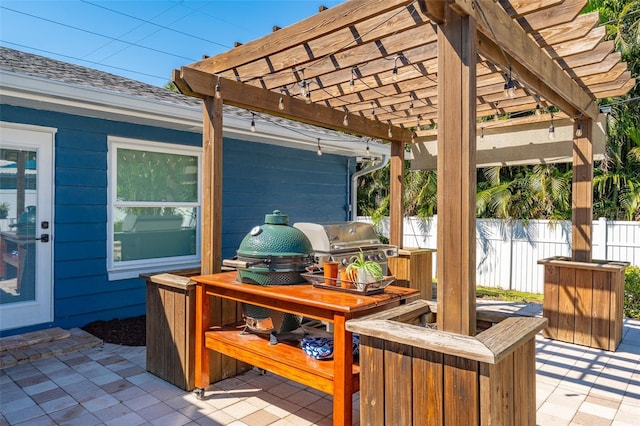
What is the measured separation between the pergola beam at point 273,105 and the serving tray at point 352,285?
1706mm

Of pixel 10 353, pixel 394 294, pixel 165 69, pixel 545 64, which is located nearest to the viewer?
pixel 394 294

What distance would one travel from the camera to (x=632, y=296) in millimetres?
5762

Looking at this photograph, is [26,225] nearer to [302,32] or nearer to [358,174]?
[302,32]

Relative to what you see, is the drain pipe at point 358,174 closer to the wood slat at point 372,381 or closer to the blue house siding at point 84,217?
the blue house siding at point 84,217

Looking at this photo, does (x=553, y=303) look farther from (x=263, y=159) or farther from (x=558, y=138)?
(x=263, y=159)

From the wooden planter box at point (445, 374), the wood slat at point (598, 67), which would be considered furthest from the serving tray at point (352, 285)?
the wood slat at point (598, 67)

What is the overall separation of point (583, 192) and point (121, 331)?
5.18 meters

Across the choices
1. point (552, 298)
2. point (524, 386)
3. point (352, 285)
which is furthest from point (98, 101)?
point (552, 298)

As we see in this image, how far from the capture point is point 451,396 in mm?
1781

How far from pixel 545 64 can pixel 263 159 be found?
13.9 ft

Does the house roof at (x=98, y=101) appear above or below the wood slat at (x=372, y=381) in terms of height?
above

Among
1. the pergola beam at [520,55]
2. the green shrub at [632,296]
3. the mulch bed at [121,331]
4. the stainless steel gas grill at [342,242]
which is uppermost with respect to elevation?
the pergola beam at [520,55]

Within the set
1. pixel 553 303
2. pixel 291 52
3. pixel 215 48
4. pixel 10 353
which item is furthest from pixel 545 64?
pixel 215 48

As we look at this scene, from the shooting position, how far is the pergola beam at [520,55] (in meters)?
2.17
